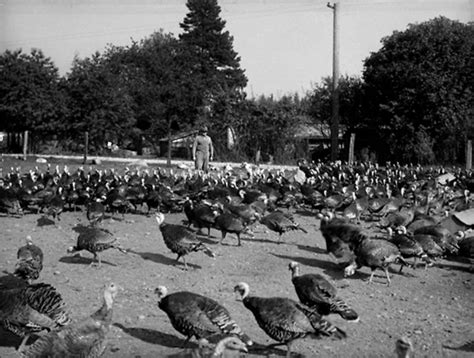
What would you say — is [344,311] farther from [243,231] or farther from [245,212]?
[245,212]

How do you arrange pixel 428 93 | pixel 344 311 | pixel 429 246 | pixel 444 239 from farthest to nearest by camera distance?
pixel 428 93
pixel 444 239
pixel 429 246
pixel 344 311

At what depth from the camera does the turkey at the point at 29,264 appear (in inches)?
352

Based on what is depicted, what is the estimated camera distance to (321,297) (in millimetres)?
8109

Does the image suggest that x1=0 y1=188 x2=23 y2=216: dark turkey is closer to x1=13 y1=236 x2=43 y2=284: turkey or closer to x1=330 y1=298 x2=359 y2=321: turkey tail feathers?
x1=13 y1=236 x2=43 y2=284: turkey

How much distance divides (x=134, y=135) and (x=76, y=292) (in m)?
46.6

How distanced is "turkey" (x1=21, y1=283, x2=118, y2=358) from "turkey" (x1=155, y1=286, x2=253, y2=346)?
1032mm

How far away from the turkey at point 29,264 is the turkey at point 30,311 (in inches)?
75.3

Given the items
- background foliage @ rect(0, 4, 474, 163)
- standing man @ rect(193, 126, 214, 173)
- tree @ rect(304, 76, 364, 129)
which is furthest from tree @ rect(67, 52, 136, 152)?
standing man @ rect(193, 126, 214, 173)

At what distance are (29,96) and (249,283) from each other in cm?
4152

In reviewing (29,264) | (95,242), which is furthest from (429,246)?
(29,264)

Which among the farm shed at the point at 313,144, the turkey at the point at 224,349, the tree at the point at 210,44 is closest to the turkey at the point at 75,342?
the turkey at the point at 224,349

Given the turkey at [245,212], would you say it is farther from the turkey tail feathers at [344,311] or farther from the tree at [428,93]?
the tree at [428,93]

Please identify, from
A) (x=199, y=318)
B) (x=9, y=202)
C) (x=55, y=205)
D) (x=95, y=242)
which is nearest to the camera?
(x=199, y=318)

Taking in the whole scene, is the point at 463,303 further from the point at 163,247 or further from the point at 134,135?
the point at 134,135
